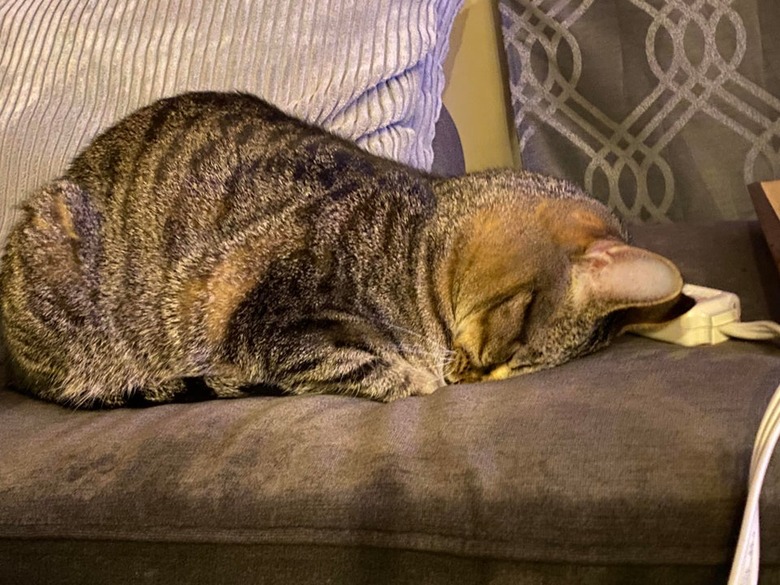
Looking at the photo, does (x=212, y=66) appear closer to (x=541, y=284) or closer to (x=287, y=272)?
(x=287, y=272)

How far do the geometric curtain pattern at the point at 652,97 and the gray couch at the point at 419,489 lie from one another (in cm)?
99

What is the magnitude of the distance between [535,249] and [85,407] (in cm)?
65

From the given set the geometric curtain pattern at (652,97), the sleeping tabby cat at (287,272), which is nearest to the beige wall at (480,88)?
the geometric curtain pattern at (652,97)

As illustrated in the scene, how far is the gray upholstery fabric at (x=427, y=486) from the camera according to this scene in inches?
25.1

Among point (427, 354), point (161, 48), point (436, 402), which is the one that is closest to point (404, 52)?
point (161, 48)

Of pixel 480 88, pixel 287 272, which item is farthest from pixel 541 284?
pixel 480 88

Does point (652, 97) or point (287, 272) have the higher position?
point (652, 97)

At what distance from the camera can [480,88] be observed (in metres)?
1.94

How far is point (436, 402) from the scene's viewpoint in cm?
86

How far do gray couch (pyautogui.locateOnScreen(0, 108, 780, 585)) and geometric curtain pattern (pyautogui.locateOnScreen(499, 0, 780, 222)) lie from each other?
39.1 inches

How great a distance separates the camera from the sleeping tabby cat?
99cm

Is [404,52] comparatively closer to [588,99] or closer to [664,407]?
[588,99]

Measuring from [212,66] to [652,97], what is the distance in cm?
99

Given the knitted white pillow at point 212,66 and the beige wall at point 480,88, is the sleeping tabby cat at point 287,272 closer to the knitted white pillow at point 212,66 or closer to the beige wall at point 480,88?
the knitted white pillow at point 212,66
